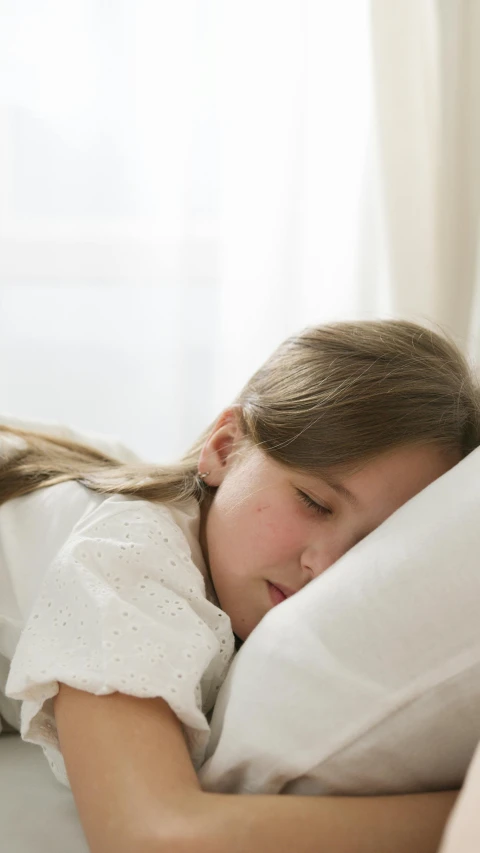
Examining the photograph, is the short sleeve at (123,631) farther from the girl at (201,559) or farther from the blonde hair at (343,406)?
the blonde hair at (343,406)

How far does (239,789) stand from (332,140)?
1449mm

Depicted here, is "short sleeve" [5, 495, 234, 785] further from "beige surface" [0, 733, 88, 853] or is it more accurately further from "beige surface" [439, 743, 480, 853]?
"beige surface" [439, 743, 480, 853]

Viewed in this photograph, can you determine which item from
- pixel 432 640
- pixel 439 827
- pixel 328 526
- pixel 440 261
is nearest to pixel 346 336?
→ pixel 328 526

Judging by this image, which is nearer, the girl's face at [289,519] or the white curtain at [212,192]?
the girl's face at [289,519]

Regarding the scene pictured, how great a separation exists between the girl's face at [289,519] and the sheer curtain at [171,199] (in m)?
0.89

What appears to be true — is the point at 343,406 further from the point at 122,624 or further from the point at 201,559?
the point at 122,624

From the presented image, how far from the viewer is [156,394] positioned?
186cm

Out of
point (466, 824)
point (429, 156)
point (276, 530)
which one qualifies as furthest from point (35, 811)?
point (429, 156)

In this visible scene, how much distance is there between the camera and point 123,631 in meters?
0.75

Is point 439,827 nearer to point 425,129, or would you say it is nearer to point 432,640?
point 432,640

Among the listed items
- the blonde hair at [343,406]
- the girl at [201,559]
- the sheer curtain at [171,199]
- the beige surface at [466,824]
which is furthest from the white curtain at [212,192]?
the beige surface at [466,824]

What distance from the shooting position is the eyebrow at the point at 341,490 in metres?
0.90

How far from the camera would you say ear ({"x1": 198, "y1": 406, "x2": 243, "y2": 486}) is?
3.42 ft

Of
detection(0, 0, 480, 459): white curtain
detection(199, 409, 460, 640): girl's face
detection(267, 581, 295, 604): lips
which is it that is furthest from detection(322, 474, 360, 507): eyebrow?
detection(0, 0, 480, 459): white curtain
